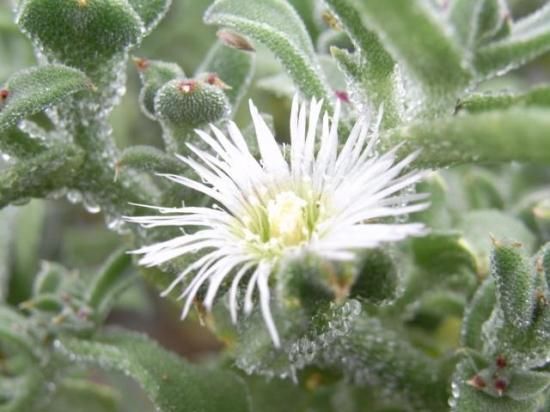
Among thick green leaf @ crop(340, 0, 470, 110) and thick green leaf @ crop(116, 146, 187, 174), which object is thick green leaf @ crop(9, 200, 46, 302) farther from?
thick green leaf @ crop(340, 0, 470, 110)

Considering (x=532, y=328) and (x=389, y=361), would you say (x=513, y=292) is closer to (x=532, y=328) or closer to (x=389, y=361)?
(x=532, y=328)

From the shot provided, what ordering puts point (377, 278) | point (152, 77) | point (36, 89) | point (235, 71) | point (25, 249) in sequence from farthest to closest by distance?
point (25, 249), point (235, 71), point (152, 77), point (36, 89), point (377, 278)

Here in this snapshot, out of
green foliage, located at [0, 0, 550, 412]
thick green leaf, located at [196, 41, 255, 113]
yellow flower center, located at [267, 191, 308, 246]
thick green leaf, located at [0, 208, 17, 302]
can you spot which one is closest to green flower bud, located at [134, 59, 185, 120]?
green foliage, located at [0, 0, 550, 412]

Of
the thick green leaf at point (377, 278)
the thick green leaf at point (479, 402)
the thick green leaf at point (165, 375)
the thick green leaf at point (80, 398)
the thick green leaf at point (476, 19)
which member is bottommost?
the thick green leaf at point (80, 398)

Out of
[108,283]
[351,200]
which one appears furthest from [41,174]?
[351,200]

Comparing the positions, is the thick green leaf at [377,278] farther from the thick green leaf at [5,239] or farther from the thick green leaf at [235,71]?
the thick green leaf at [5,239]

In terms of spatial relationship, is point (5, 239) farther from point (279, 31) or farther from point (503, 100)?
point (503, 100)

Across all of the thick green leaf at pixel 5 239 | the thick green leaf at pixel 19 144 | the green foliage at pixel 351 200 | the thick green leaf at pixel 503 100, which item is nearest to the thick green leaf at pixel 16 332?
the green foliage at pixel 351 200
